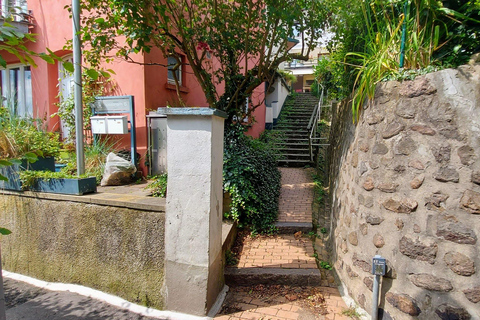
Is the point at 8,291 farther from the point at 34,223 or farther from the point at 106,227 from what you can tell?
the point at 106,227

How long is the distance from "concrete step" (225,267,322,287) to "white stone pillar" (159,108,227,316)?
1.52 ft

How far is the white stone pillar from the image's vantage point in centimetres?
286

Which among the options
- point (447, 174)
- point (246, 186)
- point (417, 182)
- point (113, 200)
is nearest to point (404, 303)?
point (417, 182)

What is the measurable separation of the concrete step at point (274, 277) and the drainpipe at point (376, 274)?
0.83m

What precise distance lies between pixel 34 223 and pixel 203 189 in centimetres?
274

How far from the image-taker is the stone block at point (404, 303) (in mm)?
2455

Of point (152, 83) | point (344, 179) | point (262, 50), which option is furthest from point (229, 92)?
point (344, 179)

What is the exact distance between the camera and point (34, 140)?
14.1 ft

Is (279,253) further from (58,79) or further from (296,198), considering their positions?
(58,79)

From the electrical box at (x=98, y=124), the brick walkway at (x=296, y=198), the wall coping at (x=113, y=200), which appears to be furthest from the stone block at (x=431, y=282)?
the electrical box at (x=98, y=124)

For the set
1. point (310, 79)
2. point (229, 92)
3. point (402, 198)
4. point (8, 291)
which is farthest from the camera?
point (310, 79)

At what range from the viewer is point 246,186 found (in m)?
4.46

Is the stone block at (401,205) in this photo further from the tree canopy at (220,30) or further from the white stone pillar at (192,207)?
the tree canopy at (220,30)

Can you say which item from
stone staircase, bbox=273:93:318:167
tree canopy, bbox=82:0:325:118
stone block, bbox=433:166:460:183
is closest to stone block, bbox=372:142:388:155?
→ stone block, bbox=433:166:460:183
